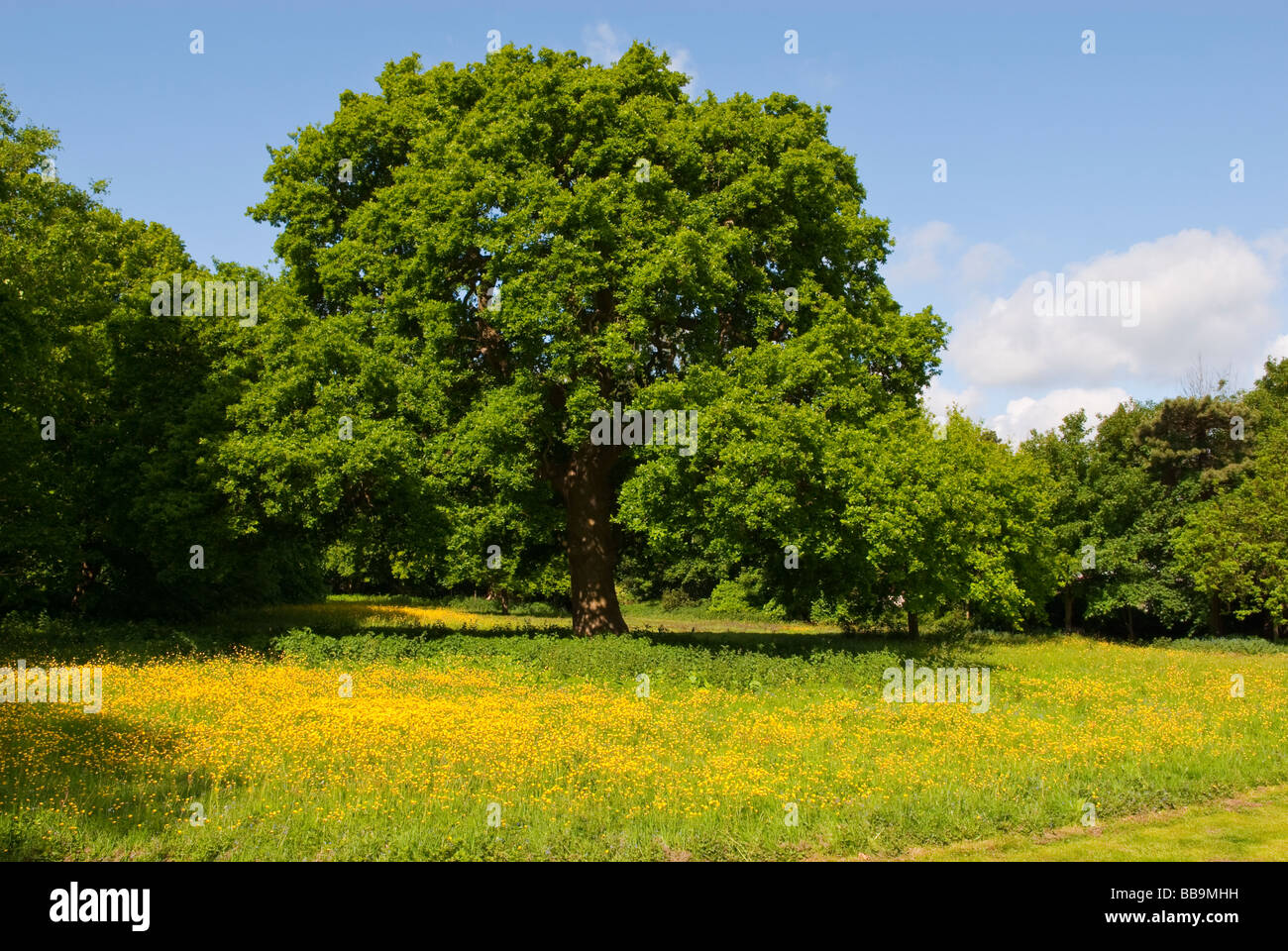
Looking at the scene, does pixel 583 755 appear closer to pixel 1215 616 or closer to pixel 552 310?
pixel 552 310

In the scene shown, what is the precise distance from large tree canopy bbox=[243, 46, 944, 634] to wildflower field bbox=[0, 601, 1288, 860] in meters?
5.26

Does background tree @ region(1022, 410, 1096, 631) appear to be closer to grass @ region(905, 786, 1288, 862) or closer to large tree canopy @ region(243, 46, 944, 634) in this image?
large tree canopy @ region(243, 46, 944, 634)

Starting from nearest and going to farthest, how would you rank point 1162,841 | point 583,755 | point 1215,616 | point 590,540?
point 1162,841 → point 583,755 → point 590,540 → point 1215,616

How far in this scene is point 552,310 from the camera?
947 inches

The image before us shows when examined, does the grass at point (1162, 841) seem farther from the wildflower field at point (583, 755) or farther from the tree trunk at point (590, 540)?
the tree trunk at point (590, 540)

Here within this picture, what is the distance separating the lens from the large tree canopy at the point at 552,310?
24234mm

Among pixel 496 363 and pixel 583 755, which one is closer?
pixel 583 755

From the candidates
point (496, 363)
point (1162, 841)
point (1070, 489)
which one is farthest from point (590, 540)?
point (1070, 489)

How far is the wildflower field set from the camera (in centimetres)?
1052

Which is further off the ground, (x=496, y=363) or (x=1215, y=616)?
(x=496, y=363)

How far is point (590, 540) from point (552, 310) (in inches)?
322

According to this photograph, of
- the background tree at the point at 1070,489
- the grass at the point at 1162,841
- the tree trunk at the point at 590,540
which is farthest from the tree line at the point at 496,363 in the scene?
the background tree at the point at 1070,489

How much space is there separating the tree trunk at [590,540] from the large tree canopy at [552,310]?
0.31 ft
